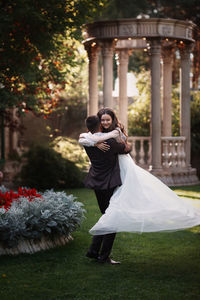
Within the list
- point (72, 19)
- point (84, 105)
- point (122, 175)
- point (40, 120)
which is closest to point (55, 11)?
point (72, 19)

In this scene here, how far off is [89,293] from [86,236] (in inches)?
122

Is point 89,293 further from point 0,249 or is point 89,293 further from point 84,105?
point 84,105

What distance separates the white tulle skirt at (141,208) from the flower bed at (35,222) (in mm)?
1217

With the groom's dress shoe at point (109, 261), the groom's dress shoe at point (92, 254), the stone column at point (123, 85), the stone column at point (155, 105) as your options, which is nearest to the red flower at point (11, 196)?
the groom's dress shoe at point (92, 254)

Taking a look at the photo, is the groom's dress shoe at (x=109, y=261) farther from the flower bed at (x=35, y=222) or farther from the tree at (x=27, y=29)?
the tree at (x=27, y=29)

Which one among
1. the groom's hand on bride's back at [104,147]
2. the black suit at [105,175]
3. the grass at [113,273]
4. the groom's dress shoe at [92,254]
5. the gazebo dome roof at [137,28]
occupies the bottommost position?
the grass at [113,273]

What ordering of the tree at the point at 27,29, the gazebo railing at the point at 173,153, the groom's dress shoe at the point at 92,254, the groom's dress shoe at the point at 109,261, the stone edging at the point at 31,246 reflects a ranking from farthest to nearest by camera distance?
1. the gazebo railing at the point at 173,153
2. the tree at the point at 27,29
3. the stone edging at the point at 31,246
4. the groom's dress shoe at the point at 92,254
5. the groom's dress shoe at the point at 109,261

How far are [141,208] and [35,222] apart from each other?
5.15ft

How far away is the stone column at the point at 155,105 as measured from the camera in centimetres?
1502

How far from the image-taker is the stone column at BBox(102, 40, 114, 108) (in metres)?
15.2

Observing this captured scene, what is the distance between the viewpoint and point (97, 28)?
15297 mm

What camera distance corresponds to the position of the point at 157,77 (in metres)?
15.1

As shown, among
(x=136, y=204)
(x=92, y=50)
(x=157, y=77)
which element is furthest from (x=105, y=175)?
(x=92, y=50)

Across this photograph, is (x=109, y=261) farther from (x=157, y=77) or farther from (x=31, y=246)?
(x=157, y=77)
